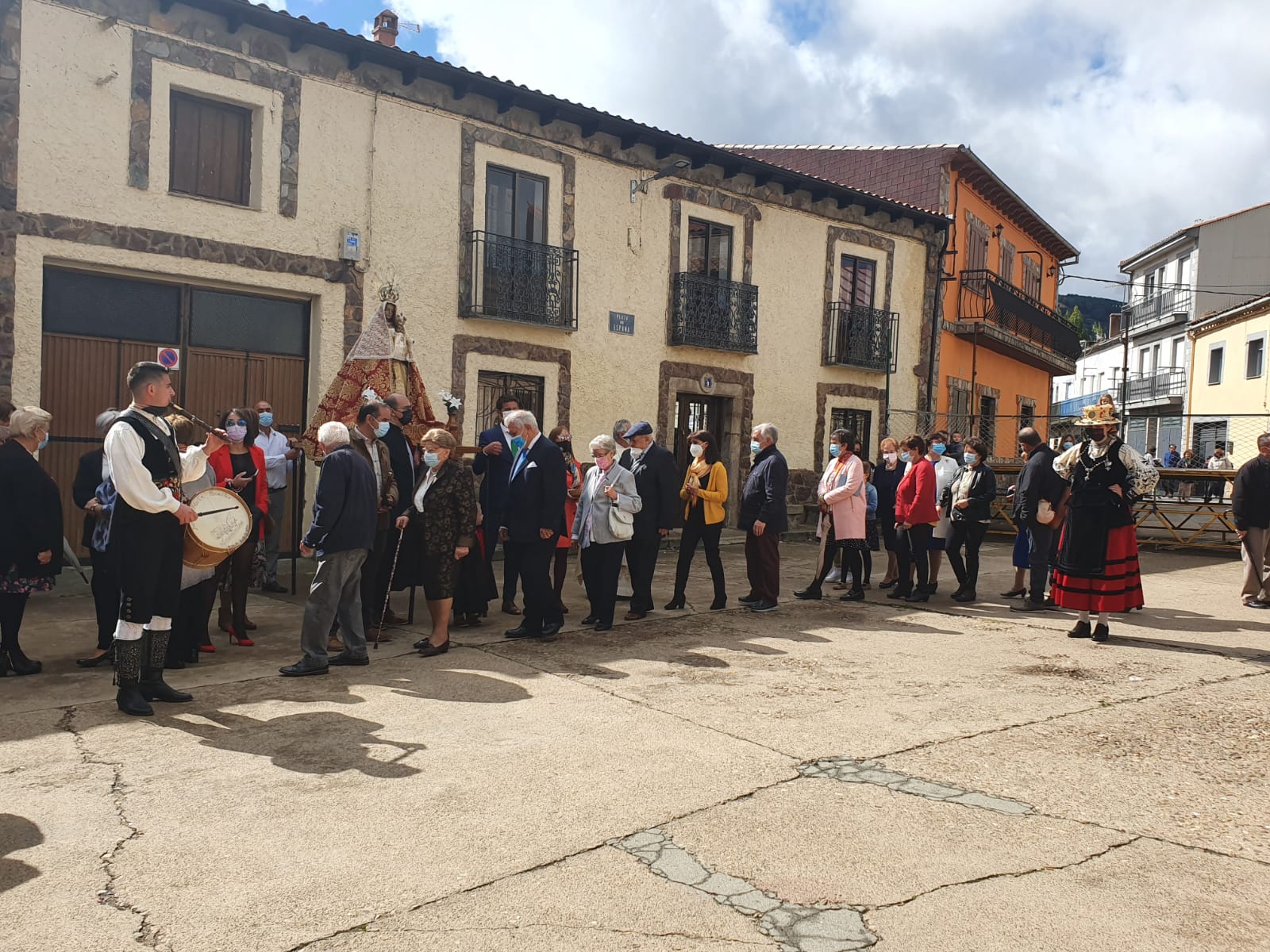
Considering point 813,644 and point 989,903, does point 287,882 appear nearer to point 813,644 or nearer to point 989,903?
point 989,903

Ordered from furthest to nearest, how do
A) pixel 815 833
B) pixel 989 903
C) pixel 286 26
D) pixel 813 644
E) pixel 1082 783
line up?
pixel 286 26 → pixel 813 644 → pixel 1082 783 → pixel 815 833 → pixel 989 903

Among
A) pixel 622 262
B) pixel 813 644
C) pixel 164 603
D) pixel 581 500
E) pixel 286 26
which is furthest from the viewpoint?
pixel 622 262

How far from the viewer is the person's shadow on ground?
346cm

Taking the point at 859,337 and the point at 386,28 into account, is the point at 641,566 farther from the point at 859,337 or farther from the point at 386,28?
the point at 859,337

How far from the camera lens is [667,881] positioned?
3.54 meters

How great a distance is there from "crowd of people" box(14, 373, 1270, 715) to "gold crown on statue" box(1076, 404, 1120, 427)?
0.03m

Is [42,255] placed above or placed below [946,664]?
above

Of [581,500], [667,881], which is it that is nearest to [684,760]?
[667,881]

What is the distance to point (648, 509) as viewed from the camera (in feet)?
29.0

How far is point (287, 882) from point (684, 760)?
1.98 meters

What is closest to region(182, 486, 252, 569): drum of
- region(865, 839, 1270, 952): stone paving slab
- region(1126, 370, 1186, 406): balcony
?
region(865, 839, 1270, 952): stone paving slab

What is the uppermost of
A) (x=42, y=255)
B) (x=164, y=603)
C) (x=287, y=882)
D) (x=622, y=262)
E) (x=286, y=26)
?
(x=286, y=26)

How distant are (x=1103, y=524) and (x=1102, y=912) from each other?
551 cm

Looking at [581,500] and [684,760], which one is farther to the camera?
[581,500]
